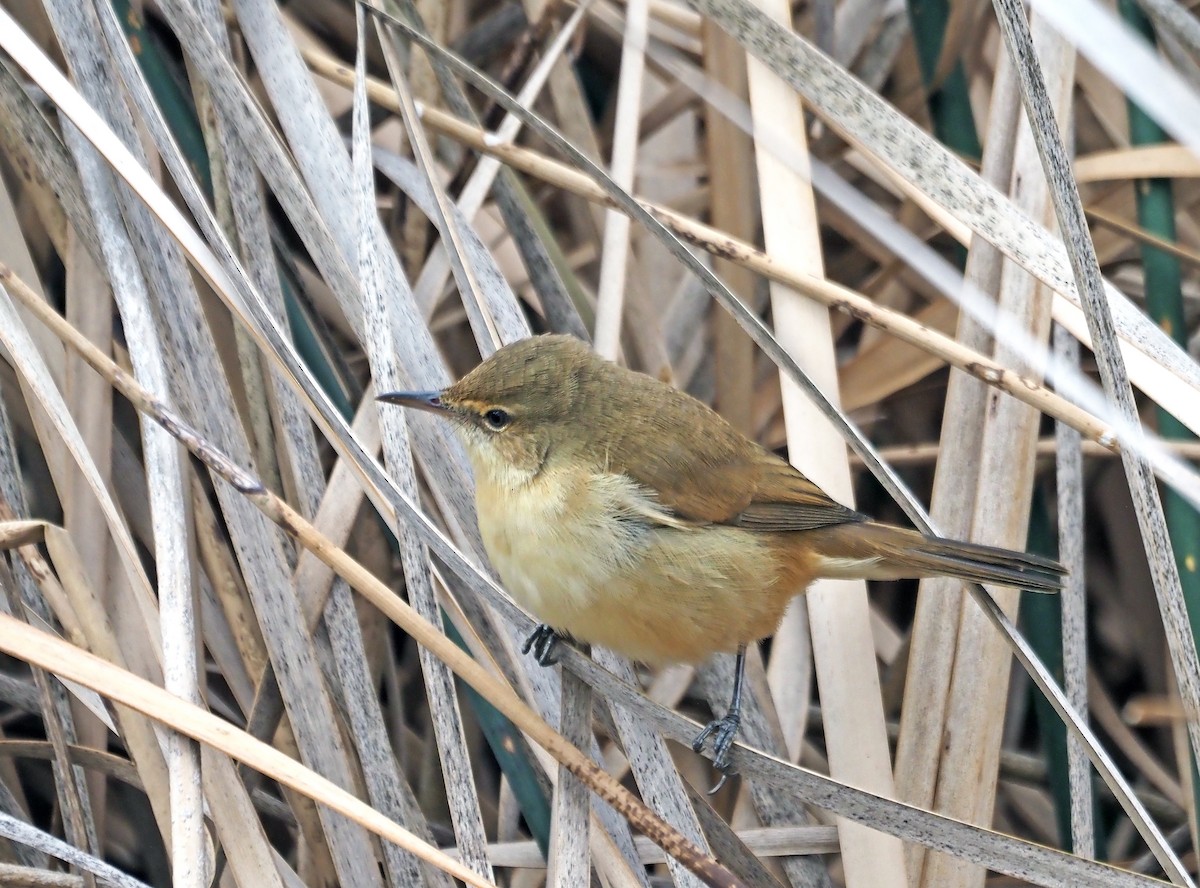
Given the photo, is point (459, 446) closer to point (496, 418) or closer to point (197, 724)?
point (496, 418)

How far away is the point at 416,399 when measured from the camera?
1.85 metres

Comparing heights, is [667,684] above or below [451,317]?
below

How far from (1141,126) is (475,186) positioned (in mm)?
1388

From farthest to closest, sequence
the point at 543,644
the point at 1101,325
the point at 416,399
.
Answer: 1. the point at 543,644
2. the point at 416,399
3. the point at 1101,325

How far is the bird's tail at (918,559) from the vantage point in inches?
74.8

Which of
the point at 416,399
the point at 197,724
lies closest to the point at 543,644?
the point at 416,399

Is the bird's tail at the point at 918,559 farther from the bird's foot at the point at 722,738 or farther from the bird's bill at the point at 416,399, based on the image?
the bird's bill at the point at 416,399

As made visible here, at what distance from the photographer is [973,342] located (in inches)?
88.2

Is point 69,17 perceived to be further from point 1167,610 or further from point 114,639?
point 1167,610

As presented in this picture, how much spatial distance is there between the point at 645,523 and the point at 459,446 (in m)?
0.42

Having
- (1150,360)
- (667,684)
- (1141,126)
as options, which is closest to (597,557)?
(667,684)

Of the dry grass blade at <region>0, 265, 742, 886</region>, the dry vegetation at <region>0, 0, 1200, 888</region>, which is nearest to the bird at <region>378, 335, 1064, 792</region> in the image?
the dry vegetation at <region>0, 0, 1200, 888</region>

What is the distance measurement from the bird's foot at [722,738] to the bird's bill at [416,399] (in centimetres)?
70

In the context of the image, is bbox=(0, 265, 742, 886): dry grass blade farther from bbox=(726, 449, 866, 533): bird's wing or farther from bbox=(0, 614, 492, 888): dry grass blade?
bbox=(726, 449, 866, 533): bird's wing
